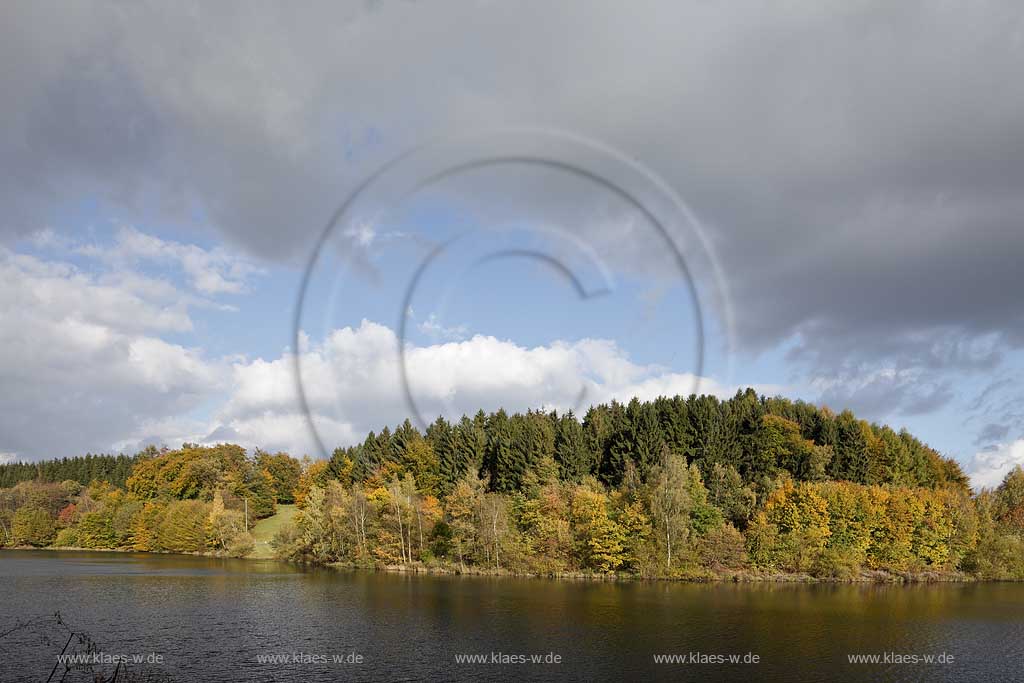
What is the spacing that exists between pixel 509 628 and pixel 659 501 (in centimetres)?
4430

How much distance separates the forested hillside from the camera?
100 metres

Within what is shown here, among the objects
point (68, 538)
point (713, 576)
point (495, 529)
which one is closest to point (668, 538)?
point (713, 576)

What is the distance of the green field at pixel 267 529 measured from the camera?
14200cm

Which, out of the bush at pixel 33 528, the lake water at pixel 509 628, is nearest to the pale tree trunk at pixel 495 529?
the lake water at pixel 509 628

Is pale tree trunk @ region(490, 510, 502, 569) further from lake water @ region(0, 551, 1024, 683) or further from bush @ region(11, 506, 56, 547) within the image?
bush @ region(11, 506, 56, 547)

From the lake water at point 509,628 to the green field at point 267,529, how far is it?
48.4 m

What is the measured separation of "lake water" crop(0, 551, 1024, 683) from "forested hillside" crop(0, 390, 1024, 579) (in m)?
9.25

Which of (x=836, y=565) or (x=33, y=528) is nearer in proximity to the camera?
(x=836, y=565)

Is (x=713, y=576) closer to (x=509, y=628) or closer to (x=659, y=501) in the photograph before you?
(x=659, y=501)

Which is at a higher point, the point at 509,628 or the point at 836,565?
the point at 509,628

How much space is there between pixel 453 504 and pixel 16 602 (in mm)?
55347

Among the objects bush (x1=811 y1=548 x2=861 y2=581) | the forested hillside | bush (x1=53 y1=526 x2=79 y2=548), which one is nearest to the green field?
the forested hillside

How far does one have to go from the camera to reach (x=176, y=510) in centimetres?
15525

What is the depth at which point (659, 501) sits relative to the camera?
3875 inches
